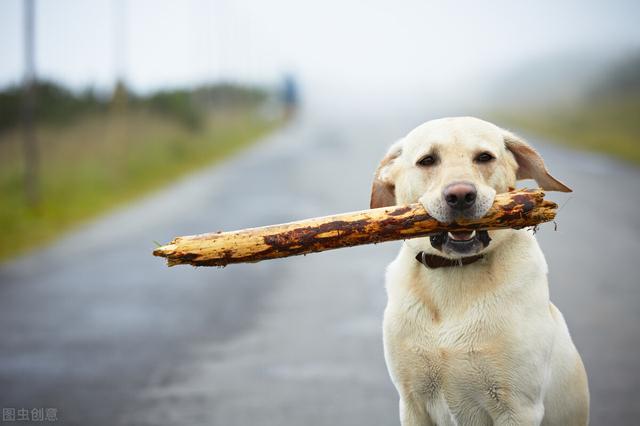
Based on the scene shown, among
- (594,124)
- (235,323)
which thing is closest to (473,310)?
(235,323)

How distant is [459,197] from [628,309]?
5.01 m

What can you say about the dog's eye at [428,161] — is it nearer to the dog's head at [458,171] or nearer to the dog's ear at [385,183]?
the dog's head at [458,171]

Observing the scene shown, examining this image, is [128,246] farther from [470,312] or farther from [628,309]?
[470,312]

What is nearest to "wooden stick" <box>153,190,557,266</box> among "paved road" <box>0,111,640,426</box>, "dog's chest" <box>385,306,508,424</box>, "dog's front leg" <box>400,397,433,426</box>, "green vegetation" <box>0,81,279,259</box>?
"dog's chest" <box>385,306,508,424</box>

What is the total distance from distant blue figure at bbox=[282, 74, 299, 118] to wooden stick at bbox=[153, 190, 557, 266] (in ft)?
131

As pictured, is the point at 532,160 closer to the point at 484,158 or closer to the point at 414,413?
the point at 484,158

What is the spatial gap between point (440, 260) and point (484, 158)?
511 mm

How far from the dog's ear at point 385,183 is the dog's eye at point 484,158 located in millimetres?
458

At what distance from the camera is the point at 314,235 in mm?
4008

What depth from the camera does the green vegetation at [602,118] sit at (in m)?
25.3

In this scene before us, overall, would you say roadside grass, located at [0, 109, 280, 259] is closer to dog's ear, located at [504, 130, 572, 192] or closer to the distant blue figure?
dog's ear, located at [504, 130, 572, 192]

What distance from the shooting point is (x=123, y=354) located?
6.91 metres

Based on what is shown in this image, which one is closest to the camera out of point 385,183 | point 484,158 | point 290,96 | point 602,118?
point 484,158

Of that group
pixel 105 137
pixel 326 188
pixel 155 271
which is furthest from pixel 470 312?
pixel 105 137
